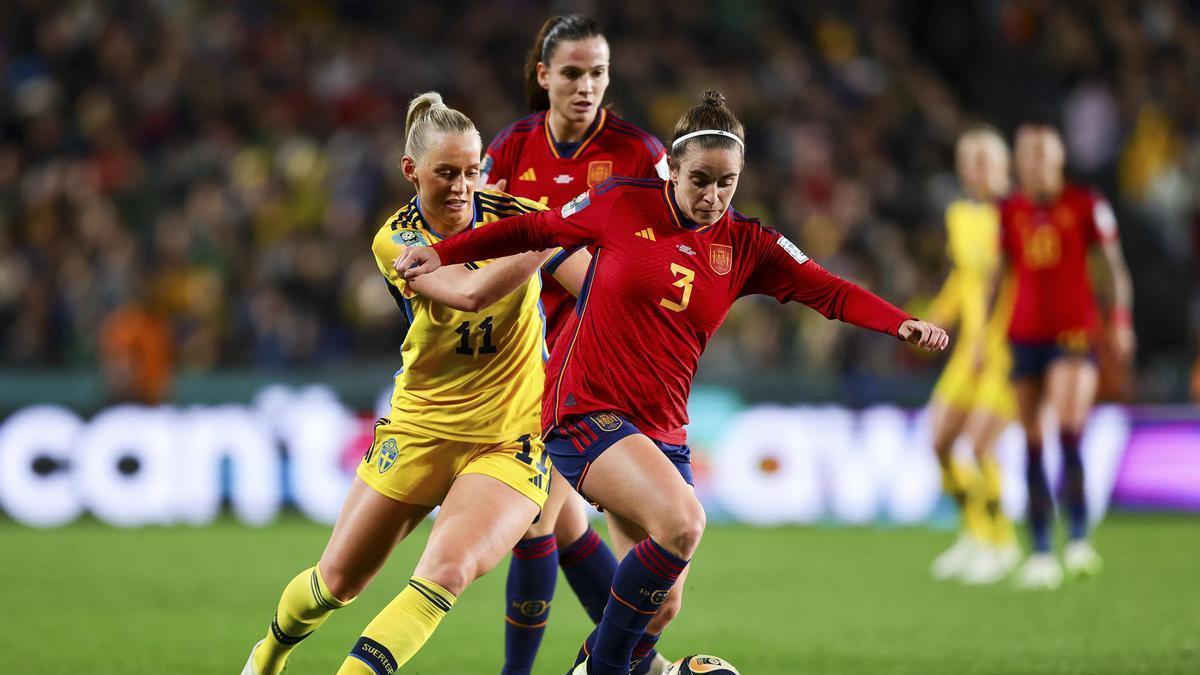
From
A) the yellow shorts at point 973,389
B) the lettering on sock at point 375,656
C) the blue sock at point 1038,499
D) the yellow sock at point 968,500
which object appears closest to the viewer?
the lettering on sock at point 375,656

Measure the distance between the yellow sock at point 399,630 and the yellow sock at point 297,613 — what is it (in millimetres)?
561

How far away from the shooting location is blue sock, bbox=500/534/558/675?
6.06 metres

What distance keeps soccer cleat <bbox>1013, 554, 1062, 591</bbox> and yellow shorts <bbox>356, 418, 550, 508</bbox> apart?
501cm

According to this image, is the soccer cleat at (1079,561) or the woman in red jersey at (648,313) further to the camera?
the soccer cleat at (1079,561)

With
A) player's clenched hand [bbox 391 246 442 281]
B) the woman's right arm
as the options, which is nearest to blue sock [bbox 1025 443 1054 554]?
the woman's right arm

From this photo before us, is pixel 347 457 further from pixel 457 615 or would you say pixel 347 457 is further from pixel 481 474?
pixel 481 474

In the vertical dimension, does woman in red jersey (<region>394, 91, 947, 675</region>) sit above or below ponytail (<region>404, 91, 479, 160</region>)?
below

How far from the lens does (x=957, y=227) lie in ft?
36.7

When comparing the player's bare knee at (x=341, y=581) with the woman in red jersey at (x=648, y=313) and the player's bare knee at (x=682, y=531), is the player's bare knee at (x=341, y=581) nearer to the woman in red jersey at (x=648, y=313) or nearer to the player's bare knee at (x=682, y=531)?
the woman in red jersey at (x=648, y=313)

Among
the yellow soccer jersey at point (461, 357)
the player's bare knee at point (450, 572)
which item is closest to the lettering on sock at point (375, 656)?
the player's bare knee at point (450, 572)

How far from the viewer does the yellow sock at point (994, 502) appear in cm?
1063

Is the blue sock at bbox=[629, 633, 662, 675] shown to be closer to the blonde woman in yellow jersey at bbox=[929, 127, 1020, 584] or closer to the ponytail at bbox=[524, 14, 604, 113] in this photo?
the ponytail at bbox=[524, 14, 604, 113]

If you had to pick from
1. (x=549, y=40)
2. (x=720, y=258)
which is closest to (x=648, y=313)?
(x=720, y=258)

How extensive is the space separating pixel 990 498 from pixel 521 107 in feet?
29.4
